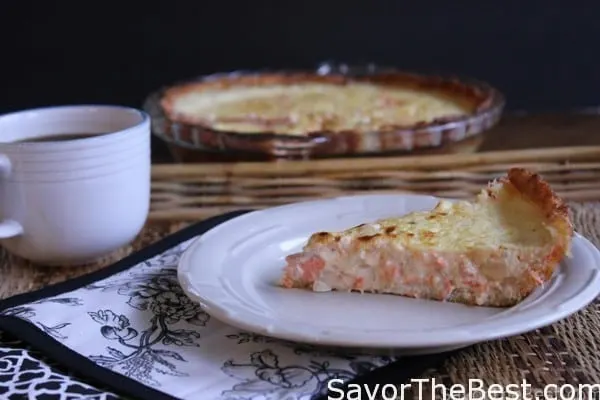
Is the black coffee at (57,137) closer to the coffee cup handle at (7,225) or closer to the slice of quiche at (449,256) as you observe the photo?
the coffee cup handle at (7,225)

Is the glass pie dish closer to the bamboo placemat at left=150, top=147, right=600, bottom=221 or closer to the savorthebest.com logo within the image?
the bamboo placemat at left=150, top=147, right=600, bottom=221

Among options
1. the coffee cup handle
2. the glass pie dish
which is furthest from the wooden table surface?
the coffee cup handle

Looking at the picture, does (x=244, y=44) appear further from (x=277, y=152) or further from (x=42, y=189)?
(x=42, y=189)

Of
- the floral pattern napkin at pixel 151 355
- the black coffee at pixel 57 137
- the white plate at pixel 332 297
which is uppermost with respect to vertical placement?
the black coffee at pixel 57 137

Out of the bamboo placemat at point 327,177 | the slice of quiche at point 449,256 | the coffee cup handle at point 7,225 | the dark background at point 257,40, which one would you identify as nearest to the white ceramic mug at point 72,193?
the coffee cup handle at point 7,225

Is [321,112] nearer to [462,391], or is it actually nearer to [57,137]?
[57,137]

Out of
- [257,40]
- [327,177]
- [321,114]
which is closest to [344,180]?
[327,177]
